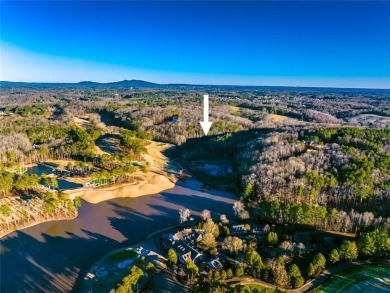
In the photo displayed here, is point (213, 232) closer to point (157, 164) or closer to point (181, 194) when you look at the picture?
point (181, 194)

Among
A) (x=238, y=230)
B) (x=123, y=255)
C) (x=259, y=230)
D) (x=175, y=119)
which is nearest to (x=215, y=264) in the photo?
(x=238, y=230)

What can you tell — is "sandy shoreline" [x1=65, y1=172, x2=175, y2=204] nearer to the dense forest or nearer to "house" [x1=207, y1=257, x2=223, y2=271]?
the dense forest

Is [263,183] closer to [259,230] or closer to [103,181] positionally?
[259,230]

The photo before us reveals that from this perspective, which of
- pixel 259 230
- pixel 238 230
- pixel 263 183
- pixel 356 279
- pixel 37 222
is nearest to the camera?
pixel 356 279

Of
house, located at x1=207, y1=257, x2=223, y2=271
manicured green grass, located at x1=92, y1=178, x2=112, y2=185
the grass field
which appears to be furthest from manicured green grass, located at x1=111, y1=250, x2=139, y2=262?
manicured green grass, located at x1=92, y1=178, x2=112, y2=185

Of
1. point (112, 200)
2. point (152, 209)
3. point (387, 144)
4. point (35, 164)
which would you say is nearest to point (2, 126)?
point (35, 164)

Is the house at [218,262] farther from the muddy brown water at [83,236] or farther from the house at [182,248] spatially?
the muddy brown water at [83,236]
